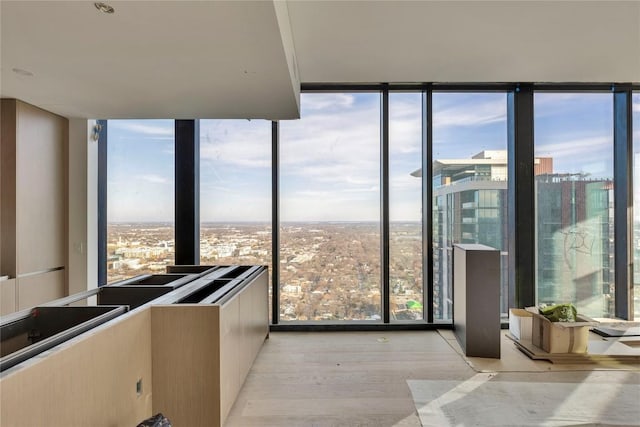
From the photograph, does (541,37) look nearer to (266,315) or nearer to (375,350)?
(375,350)

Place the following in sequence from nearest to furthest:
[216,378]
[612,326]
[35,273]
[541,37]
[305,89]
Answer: [216,378], [541,37], [35,273], [612,326], [305,89]

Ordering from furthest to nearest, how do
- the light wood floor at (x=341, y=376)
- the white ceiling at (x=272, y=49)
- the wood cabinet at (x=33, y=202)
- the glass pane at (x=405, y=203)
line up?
the glass pane at (x=405, y=203)
the wood cabinet at (x=33, y=202)
the light wood floor at (x=341, y=376)
the white ceiling at (x=272, y=49)

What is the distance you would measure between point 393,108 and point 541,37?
57.9 inches

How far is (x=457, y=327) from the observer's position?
3.29 meters

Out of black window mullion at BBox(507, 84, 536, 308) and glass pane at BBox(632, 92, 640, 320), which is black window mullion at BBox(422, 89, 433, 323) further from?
glass pane at BBox(632, 92, 640, 320)

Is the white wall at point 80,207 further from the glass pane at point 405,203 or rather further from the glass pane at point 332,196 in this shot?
the glass pane at point 405,203

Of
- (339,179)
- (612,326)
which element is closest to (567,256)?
(612,326)

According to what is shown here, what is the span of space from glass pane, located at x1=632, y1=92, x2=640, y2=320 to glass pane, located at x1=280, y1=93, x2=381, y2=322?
2991 mm

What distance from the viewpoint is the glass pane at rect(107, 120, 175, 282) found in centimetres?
368

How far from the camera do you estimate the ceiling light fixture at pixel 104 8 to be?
152cm

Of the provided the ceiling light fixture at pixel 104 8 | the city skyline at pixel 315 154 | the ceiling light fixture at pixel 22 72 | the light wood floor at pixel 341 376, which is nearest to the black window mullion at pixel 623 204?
the city skyline at pixel 315 154

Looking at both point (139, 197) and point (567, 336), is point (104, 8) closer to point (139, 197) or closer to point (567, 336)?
point (139, 197)

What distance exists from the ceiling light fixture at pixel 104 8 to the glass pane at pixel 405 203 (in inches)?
112

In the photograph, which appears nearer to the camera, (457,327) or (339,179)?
(457,327)
